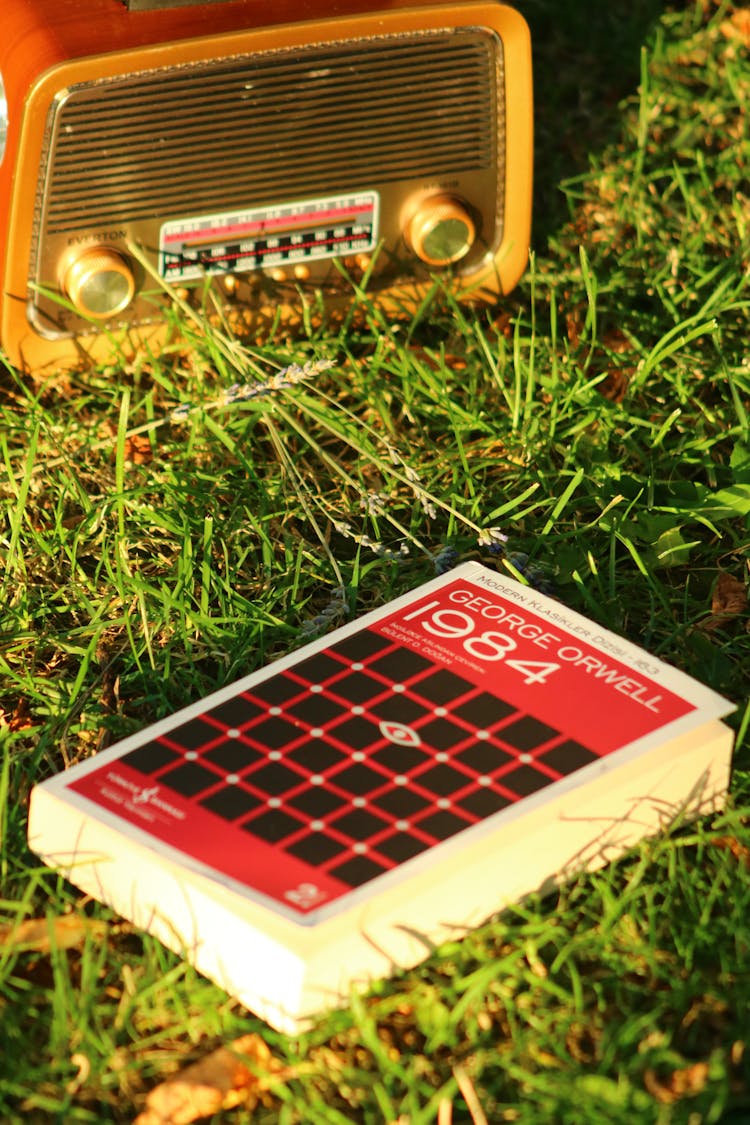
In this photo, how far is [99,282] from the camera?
1.49 metres

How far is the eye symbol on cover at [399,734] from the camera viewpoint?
3.77 feet

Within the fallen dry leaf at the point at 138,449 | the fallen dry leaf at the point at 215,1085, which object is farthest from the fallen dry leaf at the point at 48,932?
the fallen dry leaf at the point at 138,449

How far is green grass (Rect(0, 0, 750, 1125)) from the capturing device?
1.01m

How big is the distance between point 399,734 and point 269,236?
2.14 feet

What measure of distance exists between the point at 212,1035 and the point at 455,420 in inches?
28.7

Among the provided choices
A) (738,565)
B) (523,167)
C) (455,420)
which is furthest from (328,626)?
(523,167)

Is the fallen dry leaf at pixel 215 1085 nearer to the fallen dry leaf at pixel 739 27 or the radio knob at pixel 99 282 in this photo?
the radio knob at pixel 99 282

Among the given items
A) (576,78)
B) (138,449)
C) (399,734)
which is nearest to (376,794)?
(399,734)

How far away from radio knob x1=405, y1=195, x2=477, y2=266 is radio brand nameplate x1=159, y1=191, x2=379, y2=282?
5cm

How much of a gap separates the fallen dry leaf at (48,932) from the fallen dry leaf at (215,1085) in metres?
0.14

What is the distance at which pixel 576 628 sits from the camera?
49.4 inches

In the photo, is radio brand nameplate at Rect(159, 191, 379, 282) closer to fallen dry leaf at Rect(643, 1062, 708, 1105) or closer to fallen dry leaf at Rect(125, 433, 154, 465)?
fallen dry leaf at Rect(125, 433, 154, 465)

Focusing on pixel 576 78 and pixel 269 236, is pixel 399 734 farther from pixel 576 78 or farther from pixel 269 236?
pixel 576 78

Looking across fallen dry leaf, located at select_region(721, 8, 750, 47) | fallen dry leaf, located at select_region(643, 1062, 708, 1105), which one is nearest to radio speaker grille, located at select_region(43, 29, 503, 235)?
fallen dry leaf, located at select_region(721, 8, 750, 47)
